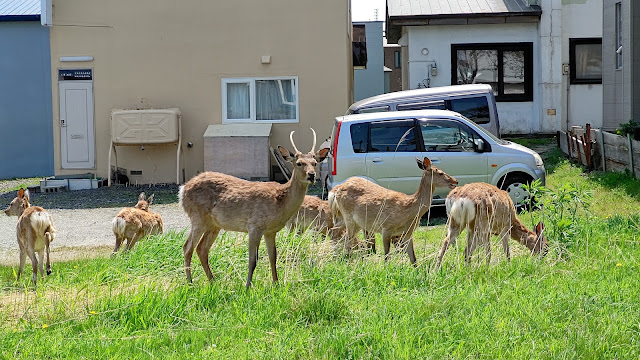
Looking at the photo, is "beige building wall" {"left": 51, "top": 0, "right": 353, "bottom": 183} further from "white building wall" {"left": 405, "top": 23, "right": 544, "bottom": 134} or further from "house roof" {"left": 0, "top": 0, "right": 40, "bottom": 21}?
"house roof" {"left": 0, "top": 0, "right": 40, "bottom": 21}

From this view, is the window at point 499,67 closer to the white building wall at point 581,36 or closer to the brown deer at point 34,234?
the white building wall at point 581,36

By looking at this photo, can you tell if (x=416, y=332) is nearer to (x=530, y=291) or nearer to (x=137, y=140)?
(x=530, y=291)

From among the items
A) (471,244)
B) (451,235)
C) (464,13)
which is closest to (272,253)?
(451,235)

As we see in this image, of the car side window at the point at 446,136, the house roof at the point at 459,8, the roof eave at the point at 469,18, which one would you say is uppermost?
the house roof at the point at 459,8

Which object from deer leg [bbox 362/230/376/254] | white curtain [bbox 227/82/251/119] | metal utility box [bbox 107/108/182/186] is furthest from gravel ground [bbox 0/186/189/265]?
deer leg [bbox 362/230/376/254]

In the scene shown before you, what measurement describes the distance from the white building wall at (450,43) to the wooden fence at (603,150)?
3630 millimetres

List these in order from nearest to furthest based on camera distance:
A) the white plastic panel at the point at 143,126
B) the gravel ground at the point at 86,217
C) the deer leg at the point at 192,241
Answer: the deer leg at the point at 192,241
the gravel ground at the point at 86,217
the white plastic panel at the point at 143,126

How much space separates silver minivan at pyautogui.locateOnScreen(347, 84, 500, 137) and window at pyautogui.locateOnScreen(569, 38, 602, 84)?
7858 mm

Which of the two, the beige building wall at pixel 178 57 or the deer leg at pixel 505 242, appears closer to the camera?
the deer leg at pixel 505 242

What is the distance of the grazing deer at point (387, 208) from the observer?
9438 millimetres

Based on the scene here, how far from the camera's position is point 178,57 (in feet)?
68.0

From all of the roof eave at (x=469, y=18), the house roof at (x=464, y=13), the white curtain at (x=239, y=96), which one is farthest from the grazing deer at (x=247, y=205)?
the roof eave at (x=469, y=18)

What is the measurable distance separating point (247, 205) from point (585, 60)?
58.3ft

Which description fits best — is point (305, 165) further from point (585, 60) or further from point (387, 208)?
point (585, 60)
